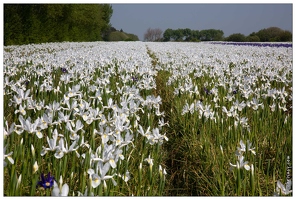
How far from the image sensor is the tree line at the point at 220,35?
57.2m

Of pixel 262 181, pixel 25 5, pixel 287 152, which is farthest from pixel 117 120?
pixel 25 5

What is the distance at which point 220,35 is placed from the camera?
8275cm

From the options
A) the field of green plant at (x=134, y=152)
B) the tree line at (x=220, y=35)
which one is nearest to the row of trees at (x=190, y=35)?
the tree line at (x=220, y=35)

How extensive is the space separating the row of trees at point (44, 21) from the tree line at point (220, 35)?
31.8 m

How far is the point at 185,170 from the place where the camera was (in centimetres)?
339

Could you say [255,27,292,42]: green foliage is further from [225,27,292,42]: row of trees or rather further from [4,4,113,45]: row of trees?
[4,4,113,45]: row of trees

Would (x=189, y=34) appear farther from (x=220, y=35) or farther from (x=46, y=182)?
(x=46, y=182)

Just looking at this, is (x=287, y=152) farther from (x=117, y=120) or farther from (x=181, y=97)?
(x=181, y=97)

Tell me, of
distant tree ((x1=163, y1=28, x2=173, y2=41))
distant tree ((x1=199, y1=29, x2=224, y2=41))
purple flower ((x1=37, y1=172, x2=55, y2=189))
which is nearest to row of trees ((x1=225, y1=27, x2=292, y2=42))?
distant tree ((x1=199, y1=29, x2=224, y2=41))

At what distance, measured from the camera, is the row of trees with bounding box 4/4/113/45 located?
28609mm

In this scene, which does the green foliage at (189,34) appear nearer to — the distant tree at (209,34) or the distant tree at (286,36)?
the distant tree at (209,34)

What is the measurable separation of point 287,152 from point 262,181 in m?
0.64

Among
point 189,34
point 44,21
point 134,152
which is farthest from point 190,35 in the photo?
point 134,152

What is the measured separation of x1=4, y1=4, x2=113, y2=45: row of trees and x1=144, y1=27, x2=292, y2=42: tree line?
104 feet
